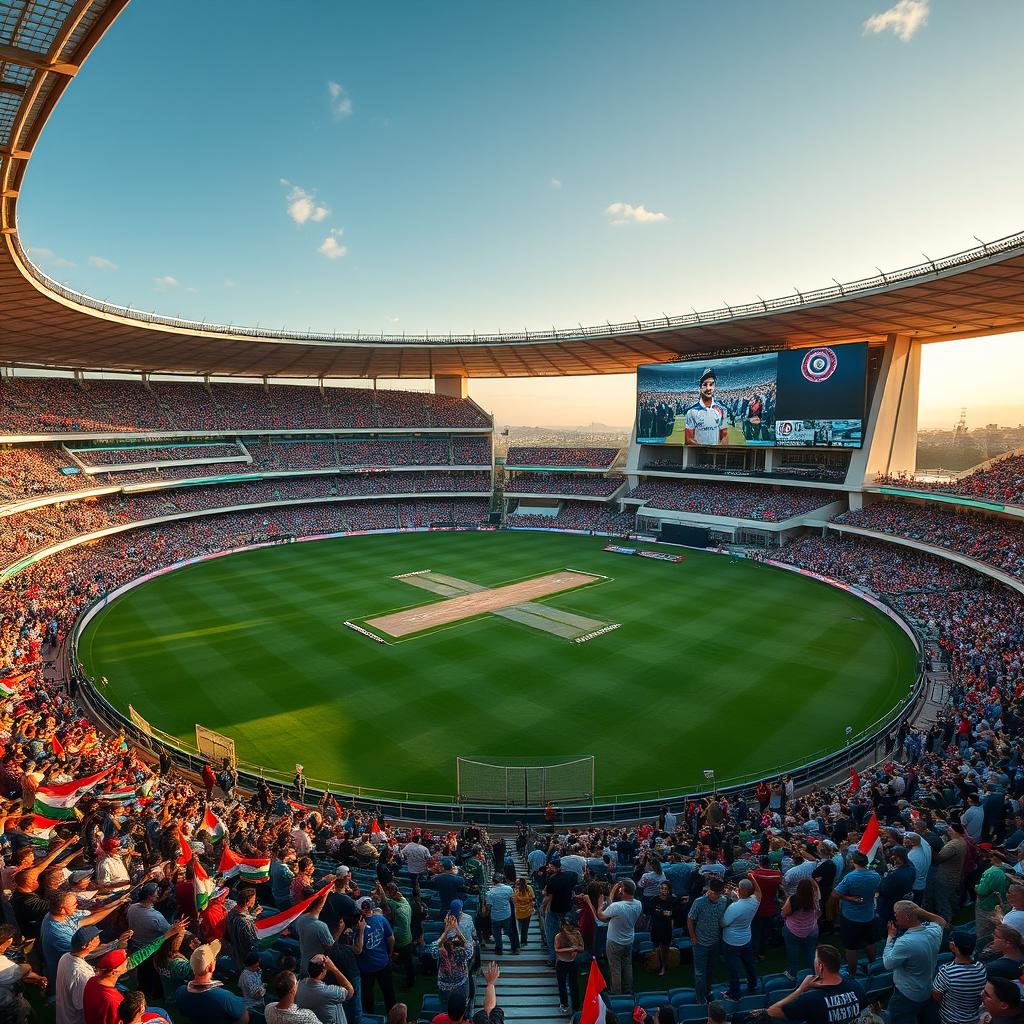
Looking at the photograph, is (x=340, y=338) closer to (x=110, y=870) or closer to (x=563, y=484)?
(x=563, y=484)

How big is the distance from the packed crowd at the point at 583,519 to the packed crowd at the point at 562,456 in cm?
450

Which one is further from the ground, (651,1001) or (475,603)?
(651,1001)

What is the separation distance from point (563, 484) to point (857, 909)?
5925 cm

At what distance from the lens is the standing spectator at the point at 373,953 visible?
6.53 metres

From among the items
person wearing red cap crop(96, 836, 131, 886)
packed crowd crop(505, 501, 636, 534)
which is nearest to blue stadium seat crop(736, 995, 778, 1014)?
person wearing red cap crop(96, 836, 131, 886)

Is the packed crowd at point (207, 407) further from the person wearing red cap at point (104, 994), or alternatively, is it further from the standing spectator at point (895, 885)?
the standing spectator at point (895, 885)

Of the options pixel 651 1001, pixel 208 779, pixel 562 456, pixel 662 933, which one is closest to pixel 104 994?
pixel 651 1001

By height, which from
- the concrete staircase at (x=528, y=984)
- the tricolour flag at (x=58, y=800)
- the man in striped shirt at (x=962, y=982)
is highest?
the man in striped shirt at (x=962, y=982)

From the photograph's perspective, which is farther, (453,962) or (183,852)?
(183,852)

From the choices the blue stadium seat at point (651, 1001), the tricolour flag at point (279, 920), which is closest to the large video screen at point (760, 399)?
the blue stadium seat at point (651, 1001)

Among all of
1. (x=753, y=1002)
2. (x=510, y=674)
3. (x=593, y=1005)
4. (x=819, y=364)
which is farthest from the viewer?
(x=819, y=364)

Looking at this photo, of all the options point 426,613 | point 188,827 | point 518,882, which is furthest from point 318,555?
point 518,882

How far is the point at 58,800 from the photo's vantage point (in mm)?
10289

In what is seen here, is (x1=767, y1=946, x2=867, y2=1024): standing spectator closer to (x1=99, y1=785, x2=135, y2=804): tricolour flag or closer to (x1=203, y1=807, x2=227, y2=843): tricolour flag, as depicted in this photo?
(x1=203, y1=807, x2=227, y2=843): tricolour flag
